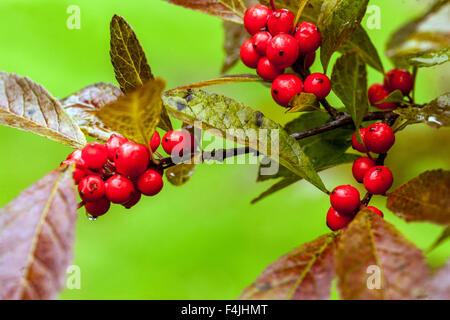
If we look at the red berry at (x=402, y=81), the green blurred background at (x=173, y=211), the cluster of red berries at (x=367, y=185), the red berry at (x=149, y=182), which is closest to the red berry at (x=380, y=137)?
the cluster of red berries at (x=367, y=185)

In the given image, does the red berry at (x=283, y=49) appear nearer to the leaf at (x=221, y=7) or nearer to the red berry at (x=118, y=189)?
the leaf at (x=221, y=7)

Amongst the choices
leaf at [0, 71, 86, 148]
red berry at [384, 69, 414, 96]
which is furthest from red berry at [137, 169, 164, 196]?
red berry at [384, 69, 414, 96]

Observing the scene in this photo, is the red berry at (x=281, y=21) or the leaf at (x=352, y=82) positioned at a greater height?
the red berry at (x=281, y=21)

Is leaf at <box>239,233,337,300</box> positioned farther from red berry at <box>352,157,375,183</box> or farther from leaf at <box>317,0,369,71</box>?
leaf at <box>317,0,369,71</box>

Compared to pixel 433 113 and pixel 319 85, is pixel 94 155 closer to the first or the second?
pixel 319 85

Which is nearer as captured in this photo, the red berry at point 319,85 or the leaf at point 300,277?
the leaf at point 300,277

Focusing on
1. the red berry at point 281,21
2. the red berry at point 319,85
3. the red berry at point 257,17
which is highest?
the red berry at point 257,17

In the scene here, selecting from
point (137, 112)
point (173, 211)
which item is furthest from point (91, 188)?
point (173, 211)
